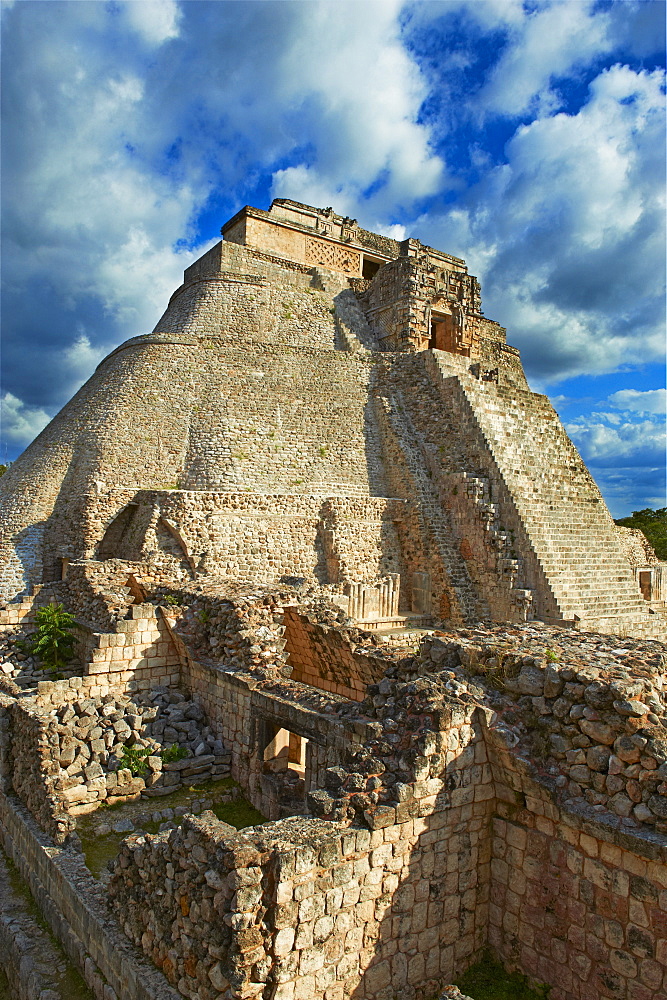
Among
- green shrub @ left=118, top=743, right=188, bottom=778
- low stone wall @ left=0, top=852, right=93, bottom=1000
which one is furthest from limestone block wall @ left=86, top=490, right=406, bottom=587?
low stone wall @ left=0, top=852, right=93, bottom=1000

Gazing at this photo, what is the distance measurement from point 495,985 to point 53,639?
26.4 feet

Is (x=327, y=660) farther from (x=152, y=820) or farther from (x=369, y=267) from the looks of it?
(x=369, y=267)

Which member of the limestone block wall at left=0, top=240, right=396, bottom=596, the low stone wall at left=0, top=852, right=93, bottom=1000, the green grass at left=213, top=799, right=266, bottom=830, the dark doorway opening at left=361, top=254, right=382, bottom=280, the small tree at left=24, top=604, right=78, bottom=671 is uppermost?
the dark doorway opening at left=361, top=254, right=382, bottom=280

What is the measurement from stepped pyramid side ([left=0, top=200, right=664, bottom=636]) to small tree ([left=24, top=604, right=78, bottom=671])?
3.35 meters

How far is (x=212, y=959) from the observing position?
4.06 meters

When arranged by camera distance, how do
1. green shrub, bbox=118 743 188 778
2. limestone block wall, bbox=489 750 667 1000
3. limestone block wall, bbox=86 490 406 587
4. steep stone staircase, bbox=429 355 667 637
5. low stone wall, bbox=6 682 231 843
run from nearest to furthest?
1. limestone block wall, bbox=489 750 667 1000
2. low stone wall, bbox=6 682 231 843
3. green shrub, bbox=118 743 188 778
4. limestone block wall, bbox=86 490 406 587
5. steep stone staircase, bbox=429 355 667 637

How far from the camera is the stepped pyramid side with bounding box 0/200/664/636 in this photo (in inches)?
611

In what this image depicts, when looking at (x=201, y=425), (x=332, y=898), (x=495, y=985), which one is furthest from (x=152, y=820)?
(x=201, y=425)

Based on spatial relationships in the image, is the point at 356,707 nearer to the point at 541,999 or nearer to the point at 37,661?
the point at 541,999

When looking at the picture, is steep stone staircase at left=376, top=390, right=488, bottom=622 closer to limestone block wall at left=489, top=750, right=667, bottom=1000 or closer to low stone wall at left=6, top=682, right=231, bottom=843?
low stone wall at left=6, top=682, right=231, bottom=843

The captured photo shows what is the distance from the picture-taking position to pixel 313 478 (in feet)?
59.6

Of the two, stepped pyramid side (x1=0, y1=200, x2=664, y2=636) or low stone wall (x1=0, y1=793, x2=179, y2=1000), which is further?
stepped pyramid side (x1=0, y1=200, x2=664, y2=636)

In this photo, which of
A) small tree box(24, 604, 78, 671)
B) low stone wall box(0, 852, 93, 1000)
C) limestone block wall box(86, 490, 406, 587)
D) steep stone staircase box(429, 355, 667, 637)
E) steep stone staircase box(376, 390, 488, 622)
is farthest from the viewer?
steep stone staircase box(376, 390, 488, 622)

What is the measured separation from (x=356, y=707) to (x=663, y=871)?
9.71 ft
